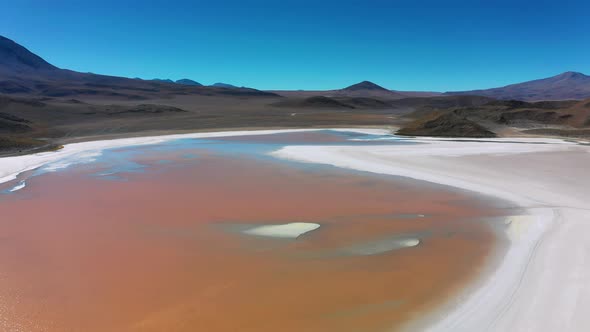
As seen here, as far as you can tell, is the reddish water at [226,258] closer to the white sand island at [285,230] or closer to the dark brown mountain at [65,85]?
the white sand island at [285,230]

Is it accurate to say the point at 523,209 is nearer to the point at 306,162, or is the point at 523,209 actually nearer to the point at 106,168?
the point at 306,162

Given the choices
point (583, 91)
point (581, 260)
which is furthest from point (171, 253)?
point (583, 91)

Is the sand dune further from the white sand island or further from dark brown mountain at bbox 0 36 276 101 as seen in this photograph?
dark brown mountain at bbox 0 36 276 101

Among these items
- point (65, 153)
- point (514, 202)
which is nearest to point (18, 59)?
point (65, 153)

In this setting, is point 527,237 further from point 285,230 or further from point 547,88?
point 547,88

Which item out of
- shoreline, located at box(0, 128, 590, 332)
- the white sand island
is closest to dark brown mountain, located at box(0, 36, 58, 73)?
shoreline, located at box(0, 128, 590, 332)

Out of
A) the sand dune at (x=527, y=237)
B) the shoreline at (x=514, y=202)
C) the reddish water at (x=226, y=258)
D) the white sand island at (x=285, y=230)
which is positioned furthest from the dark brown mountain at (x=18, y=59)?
the white sand island at (x=285, y=230)
